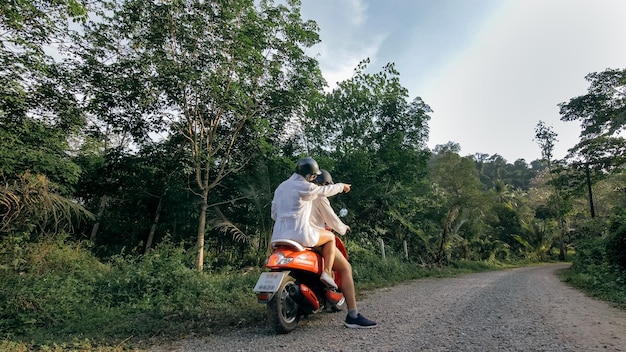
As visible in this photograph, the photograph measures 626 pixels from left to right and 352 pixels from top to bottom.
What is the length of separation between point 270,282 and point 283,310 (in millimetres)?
372

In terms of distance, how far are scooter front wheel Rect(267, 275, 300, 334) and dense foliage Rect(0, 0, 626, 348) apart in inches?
33.0

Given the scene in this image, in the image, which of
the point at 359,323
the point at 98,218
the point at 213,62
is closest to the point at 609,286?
the point at 359,323

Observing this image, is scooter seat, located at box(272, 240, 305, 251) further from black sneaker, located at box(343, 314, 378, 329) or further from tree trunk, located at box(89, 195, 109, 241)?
tree trunk, located at box(89, 195, 109, 241)

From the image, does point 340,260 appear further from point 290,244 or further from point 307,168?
point 307,168

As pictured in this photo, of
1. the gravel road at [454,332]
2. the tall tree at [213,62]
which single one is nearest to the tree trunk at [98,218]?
the tall tree at [213,62]

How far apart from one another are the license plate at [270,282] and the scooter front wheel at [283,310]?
4cm

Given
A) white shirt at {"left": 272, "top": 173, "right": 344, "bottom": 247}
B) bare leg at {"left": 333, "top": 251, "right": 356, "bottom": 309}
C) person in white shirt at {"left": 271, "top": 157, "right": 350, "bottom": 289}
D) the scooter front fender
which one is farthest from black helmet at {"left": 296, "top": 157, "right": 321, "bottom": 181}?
bare leg at {"left": 333, "top": 251, "right": 356, "bottom": 309}

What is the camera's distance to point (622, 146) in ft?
61.0

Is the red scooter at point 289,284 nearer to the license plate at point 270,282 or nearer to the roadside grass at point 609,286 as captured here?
the license plate at point 270,282

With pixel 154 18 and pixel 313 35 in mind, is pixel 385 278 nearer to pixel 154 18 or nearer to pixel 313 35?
pixel 313 35

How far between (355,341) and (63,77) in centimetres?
941

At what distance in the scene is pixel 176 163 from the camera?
11.0 m

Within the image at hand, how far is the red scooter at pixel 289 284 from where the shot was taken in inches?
126

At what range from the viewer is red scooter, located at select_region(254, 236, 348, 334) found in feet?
10.5
